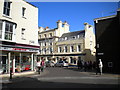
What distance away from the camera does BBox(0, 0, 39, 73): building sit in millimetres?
14634

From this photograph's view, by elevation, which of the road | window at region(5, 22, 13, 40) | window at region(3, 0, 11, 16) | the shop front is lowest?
the road

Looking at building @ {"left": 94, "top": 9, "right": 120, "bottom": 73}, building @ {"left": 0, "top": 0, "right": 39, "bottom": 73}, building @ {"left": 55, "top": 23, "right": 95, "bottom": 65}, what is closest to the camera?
building @ {"left": 0, "top": 0, "right": 39, "bottom": 73}

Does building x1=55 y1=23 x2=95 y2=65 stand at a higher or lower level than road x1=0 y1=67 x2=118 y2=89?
higher

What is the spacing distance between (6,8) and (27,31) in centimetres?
401

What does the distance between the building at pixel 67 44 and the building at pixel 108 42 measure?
46.7ft

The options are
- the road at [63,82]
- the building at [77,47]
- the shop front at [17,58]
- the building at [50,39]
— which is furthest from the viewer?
the building at [50,39]

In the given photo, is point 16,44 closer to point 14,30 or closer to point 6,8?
point 14,30

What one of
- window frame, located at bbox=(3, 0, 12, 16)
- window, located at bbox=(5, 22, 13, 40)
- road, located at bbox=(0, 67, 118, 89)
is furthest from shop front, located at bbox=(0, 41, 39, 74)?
window frame, located at bbox=(3, 0, 12, 16)

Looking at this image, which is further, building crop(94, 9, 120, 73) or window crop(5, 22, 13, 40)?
building crop(94, 9, 120, 73)

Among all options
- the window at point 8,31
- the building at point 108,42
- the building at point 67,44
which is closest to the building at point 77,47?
the building at point 67,44

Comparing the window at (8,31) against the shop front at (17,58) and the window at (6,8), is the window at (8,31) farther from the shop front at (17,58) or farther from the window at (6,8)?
the window at (6,8)

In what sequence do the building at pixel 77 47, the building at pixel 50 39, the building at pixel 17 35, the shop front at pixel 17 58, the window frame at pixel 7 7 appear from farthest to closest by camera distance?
the building at pixel 50 39
the building at pixel 77 47
the window frame at pixel 7 7
the shop front at pixel 17 58
the building at pixel 17 35

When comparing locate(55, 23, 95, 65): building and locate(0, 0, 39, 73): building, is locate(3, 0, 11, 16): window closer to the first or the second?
locate(0, 0, 39, 73): building

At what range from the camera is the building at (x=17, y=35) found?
14.6 metres
